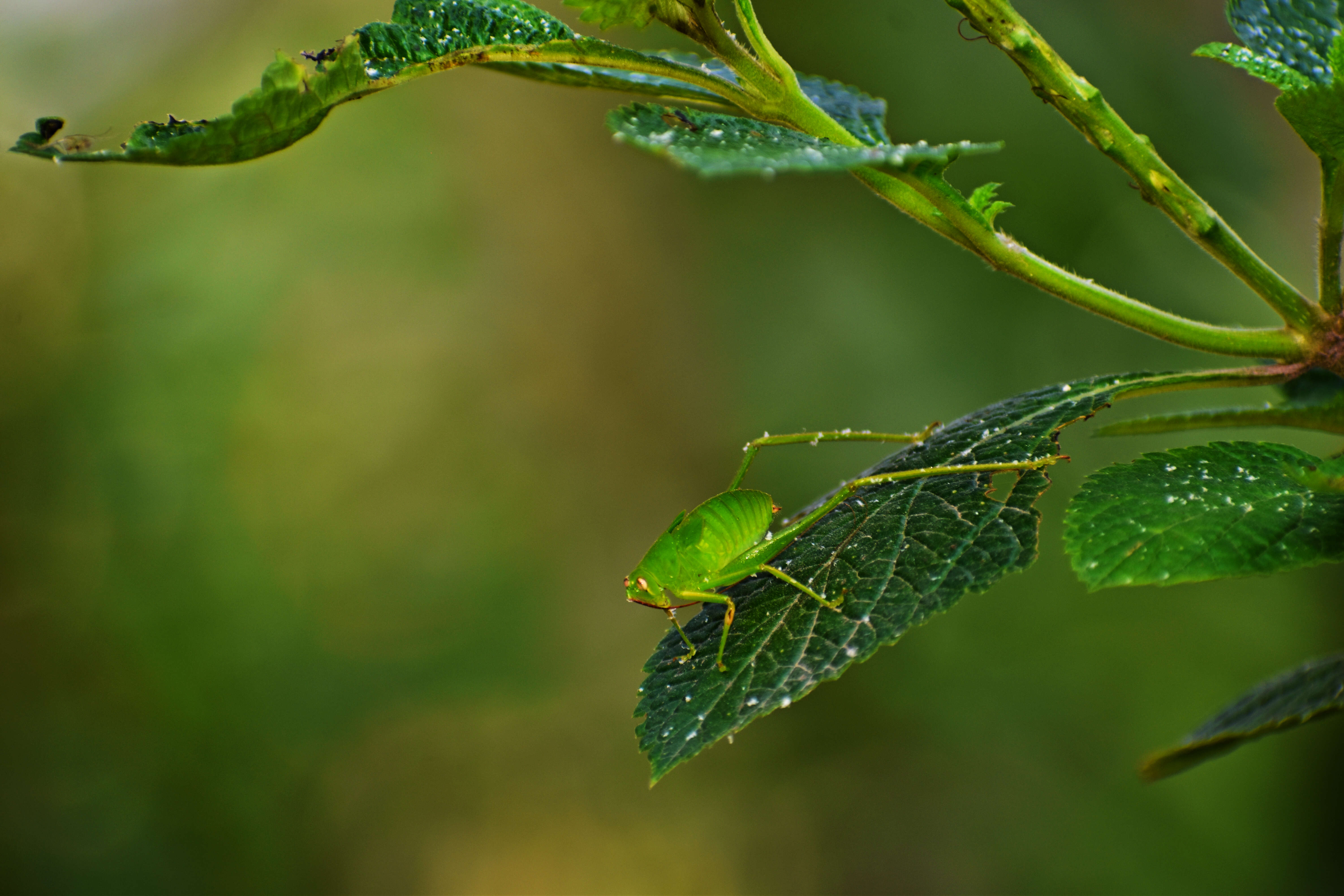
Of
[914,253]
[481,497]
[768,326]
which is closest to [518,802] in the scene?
[481,497]

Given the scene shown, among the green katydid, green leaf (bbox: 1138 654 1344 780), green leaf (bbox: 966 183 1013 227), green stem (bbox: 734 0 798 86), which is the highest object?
green stem (bbox: 734 0 798 86)

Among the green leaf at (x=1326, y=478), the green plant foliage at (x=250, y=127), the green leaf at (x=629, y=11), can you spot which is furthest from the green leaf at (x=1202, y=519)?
the green plant foliage at (x=250, y=127)

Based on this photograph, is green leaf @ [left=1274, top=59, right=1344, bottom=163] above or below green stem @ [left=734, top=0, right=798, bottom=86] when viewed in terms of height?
below

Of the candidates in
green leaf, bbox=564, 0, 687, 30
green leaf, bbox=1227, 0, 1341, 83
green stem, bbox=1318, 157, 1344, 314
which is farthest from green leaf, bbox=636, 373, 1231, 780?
green leaf, bbox=564, 0, 687, 30

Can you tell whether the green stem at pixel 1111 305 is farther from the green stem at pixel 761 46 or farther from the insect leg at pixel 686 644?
the insect leg at pixel 686 644

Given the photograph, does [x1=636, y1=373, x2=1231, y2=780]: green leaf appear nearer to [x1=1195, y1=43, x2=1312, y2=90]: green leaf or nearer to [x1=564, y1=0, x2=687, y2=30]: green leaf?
[x1=1195, y1=43, x2=1312, y2=90]: green leaf

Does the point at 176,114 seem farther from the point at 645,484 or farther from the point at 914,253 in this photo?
the point at 914,253
